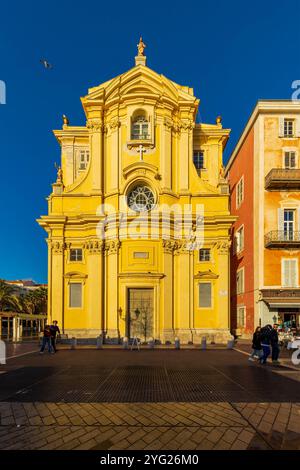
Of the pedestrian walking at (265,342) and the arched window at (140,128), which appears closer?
the pedestrian walking at (265,342)

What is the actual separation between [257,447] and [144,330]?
2380cm

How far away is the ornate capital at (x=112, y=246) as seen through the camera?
101ft

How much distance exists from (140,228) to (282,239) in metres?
10.1

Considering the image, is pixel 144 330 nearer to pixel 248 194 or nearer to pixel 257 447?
pixel 248 194

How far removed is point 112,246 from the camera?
31.0 metres

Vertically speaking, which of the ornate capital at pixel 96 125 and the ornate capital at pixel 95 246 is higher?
the ornate capital at pixel 96 125

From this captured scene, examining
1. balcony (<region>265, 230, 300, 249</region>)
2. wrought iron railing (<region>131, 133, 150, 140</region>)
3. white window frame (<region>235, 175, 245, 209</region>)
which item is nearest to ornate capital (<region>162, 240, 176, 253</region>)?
balcony (<region>265, 230, 300, 249</region>)

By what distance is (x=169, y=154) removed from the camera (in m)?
32.3

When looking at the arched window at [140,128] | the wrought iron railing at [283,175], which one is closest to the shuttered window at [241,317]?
the wrought iron railing at [283,175]

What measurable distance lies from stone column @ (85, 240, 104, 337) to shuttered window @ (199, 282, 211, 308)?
23.2 ft

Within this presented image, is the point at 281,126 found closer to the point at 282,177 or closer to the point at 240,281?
the point at 282,177

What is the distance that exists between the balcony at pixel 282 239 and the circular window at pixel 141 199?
867 centimetres

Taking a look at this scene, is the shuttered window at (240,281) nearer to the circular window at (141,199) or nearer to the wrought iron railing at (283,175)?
the wrought iron railing at (283,175)
